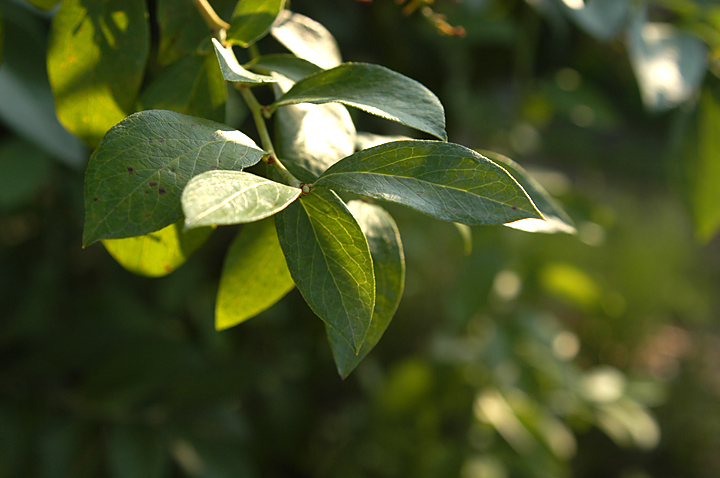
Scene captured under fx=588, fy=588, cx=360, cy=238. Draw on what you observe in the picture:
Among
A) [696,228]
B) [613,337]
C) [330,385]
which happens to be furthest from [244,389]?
[613,337]

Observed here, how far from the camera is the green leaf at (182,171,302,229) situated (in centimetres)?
13

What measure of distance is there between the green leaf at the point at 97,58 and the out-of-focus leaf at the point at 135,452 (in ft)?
1.50

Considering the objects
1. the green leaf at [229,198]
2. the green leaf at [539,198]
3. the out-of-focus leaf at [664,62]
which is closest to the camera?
the green leaf at [229,198]

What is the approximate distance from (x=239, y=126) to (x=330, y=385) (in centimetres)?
105

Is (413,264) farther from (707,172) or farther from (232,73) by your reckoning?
(232,73)

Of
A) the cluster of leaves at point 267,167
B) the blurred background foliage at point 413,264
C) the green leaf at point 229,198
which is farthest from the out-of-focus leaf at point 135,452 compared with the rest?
the green leaf at point 229,198

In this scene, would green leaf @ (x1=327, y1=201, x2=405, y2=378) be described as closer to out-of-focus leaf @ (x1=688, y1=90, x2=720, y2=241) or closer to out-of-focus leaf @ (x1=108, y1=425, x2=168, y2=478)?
out-of-focus leaf @ (x1=688, y1=90, x2=720, y2=241)

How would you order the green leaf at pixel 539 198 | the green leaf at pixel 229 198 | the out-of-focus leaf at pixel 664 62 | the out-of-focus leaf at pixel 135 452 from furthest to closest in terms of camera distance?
the out-of-focus leaf at pixel 135 452 < the out-of-focus leaf at pixel 664 62 < the green leaf at pixel 539 198 < the green leaf at pixel 229 198

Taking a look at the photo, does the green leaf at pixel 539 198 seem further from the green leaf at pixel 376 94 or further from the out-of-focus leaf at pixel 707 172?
the out-of-focus leaf at pixel 707 172

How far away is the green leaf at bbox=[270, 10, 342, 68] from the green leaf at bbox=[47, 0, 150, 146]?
59 mm

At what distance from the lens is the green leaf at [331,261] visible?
6.1 inches

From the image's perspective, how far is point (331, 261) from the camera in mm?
162

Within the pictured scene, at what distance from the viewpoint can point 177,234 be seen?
225 mm

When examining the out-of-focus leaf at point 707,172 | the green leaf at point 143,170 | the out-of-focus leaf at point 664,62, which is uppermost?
the green leaf at point 143,170
